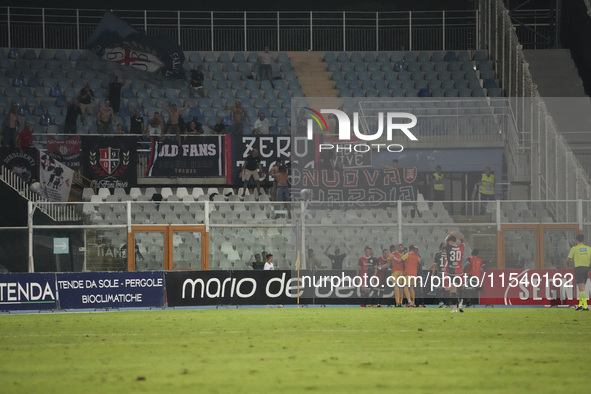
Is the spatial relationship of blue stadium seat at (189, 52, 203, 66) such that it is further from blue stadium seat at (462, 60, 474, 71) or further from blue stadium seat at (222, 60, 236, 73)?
blue stadium seat at (462, 60, 474, 71)

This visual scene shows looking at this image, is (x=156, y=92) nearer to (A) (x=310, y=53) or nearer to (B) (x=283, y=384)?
(A) (x=310, y=53)

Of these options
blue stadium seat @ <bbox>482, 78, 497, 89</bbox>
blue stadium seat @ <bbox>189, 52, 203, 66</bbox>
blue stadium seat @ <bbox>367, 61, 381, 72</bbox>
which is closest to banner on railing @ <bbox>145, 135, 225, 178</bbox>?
blue stadium seat @ <bbox>189, 52, 203, 66</bbox>

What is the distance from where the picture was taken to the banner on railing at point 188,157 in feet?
105

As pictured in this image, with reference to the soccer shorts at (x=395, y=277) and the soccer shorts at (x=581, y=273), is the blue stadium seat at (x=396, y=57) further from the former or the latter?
the soccer shorts at (x=581, y=273)

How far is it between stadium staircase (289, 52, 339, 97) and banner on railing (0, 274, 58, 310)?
48.8 feet

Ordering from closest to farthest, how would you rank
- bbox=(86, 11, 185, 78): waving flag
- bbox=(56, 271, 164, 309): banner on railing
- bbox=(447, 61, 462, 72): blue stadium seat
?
bbox=(56, 271, 164, 309): banner on railing → bbox=(86, 11, 185, 78): waving flag → bbox=(447, 61, 462, 72): blue stadium seat

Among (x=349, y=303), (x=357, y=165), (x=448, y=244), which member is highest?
(x=357, y=165)

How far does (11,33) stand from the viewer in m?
38.4

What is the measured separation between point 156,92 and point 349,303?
1268cm

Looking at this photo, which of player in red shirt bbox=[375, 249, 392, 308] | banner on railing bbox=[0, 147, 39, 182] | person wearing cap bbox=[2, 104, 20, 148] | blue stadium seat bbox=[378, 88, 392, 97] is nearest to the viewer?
player in red shirt bbox=[375, 249, 392, 308]

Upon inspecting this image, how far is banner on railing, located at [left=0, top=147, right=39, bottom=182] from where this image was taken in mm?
30438

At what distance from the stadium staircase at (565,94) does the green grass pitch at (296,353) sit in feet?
35.1

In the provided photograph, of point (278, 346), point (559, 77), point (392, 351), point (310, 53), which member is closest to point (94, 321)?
point (278, 346)

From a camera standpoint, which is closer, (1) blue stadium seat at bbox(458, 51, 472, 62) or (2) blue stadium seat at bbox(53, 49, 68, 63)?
(2) blue stadium seat at bbox(53, 49, 68, 63)
